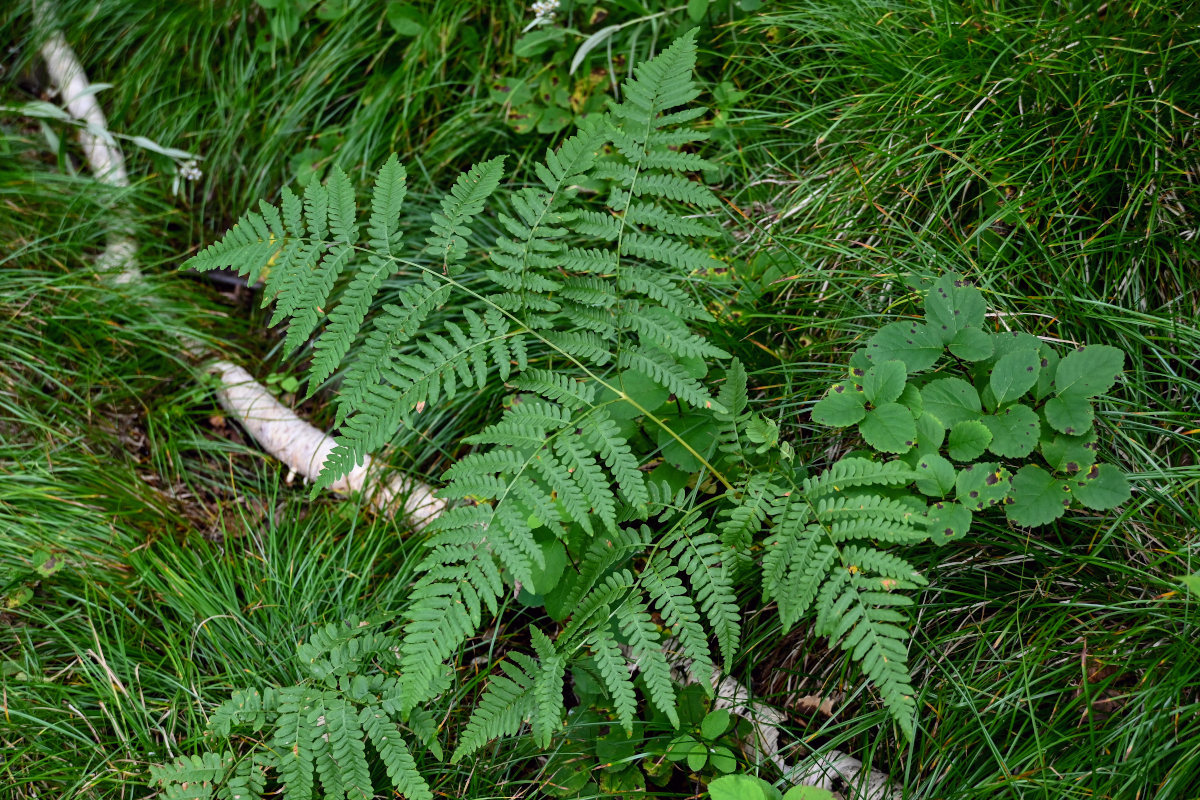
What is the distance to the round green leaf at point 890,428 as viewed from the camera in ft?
5.94

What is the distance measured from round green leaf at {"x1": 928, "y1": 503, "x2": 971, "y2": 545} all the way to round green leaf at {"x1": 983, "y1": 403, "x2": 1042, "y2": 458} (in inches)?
7.0

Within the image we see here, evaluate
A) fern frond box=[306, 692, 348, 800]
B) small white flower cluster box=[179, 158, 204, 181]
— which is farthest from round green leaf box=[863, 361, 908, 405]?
small white flower cluster box=[179, 158, 204, 181]

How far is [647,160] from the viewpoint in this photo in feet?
6.65

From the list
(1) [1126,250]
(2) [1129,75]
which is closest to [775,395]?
(1) [1126,250]

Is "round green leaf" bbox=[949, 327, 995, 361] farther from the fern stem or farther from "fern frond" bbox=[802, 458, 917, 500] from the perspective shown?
the fern stem

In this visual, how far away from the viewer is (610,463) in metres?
1.83

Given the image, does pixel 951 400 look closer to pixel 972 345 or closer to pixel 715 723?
pixel 972 345

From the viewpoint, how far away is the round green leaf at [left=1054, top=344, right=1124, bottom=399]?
179 cm

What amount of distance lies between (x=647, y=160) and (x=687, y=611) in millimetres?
1113

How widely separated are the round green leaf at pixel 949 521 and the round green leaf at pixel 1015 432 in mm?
178

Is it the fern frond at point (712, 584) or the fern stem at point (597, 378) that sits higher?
the fern stem at point (597, 378)

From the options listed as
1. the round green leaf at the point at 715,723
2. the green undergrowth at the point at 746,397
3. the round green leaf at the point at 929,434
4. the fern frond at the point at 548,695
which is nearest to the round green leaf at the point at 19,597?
the green undergrowth at the point at 746,397

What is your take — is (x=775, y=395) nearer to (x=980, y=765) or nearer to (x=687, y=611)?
(x=687, y=611)

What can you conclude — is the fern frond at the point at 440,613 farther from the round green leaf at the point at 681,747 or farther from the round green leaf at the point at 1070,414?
the round green leaf at the point at 1070,414
